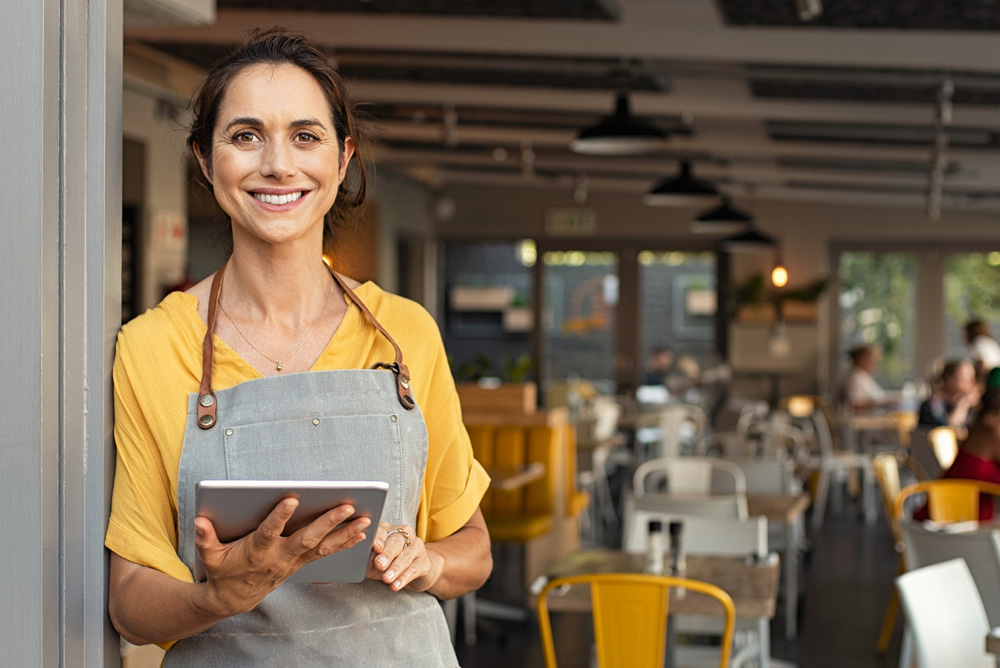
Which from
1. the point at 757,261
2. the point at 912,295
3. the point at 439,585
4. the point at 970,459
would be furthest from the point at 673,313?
the point at 439,585

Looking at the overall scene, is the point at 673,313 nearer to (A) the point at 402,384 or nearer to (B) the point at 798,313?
(B) the point at 798,313

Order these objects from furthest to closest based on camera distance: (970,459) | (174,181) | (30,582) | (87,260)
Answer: (174,181) < (970,459) < (87,260) < (30,582)

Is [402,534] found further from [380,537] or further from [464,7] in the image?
[464,7]

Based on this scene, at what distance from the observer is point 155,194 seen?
8.55 metres

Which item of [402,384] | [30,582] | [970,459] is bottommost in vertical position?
[970,459]

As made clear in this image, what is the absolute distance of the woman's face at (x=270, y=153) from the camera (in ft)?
4.73

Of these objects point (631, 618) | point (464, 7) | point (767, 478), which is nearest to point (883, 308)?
point (767, 478)

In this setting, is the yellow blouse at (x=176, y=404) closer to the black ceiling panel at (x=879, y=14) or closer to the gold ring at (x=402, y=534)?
the gold ring at (x=402, y=534)

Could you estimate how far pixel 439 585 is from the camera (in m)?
1.54

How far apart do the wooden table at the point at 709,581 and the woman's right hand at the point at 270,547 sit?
2.24 m

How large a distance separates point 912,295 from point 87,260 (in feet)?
46.9

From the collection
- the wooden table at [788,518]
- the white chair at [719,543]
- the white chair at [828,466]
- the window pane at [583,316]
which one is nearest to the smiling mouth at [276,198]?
the white chair at [719,543]

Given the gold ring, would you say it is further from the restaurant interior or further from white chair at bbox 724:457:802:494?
white chair at bbox 724:457:802:494

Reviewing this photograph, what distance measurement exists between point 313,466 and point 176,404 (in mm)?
186
